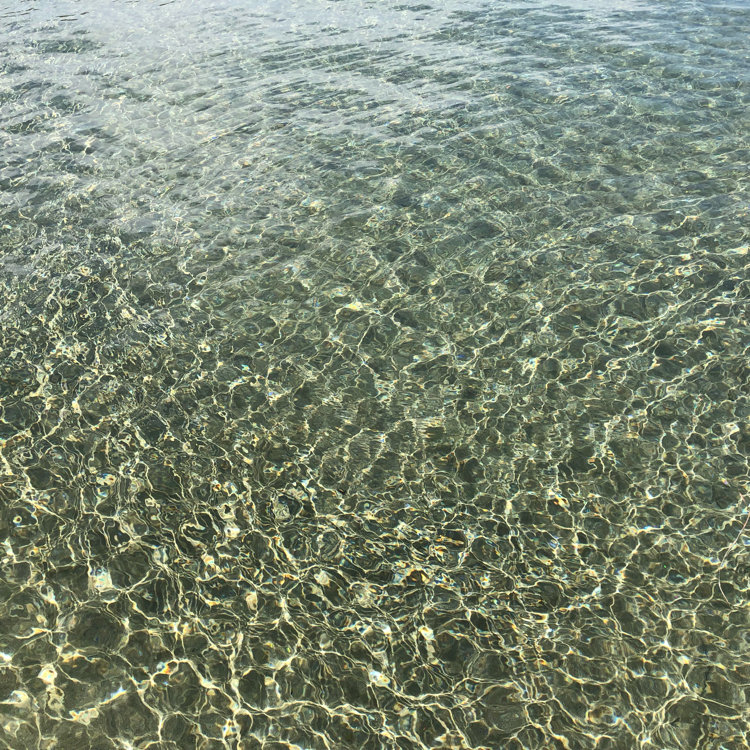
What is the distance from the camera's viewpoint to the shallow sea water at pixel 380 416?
11.7 feet

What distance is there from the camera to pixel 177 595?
3.98 metres

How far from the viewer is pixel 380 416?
17.0 ft

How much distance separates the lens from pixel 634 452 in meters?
4.84

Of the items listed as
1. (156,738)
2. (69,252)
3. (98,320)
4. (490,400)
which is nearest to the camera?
(156,738)

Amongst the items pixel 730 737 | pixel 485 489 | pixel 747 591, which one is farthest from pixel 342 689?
pixel 747 591

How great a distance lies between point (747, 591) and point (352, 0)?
559 inches

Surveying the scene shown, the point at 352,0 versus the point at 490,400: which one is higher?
the point at 352,0

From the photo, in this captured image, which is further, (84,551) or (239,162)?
(239,162)

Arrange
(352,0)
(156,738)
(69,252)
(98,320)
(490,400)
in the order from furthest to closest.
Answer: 1. (352,0)
2. (69,252)
3. (98,320)
4. (490,400)
5. (156,738)

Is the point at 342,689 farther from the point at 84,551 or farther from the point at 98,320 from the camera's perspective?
the point at 98,320

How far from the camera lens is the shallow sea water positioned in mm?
3568

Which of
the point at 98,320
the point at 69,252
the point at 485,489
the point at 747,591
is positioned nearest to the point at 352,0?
the point at 69,252

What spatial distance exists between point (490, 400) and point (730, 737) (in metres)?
2.77

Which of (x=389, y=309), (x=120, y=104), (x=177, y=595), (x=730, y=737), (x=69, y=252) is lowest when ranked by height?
(x=730, y=737)
